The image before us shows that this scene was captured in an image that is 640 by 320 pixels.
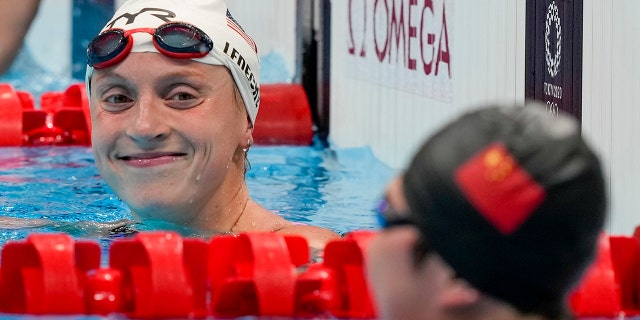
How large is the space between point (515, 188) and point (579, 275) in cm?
15

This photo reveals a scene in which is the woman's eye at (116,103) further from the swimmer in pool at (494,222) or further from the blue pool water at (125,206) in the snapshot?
the swimmer in pool at (494,222)

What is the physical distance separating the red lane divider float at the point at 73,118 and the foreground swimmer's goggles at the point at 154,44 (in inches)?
110

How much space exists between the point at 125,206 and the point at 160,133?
144 centimetres

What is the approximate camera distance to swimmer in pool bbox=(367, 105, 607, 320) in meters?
1.18

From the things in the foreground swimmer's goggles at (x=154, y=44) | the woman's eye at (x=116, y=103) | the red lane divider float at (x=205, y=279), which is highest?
the foreground swimmer's goggles at (x=154, y=44)

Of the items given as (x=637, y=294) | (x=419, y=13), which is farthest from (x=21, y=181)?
(x=637, y=294)

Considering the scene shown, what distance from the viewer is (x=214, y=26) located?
2957 mm

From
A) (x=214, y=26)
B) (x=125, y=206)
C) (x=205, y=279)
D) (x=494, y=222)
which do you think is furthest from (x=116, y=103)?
(x=494, y=222)

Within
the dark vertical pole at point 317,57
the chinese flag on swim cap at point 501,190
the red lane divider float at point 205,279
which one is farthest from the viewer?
the dark vertical pole at point 317,57

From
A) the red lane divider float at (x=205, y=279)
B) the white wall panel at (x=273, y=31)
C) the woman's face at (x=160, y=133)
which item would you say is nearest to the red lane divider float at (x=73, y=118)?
the white wall panel at (x=273, y=31)

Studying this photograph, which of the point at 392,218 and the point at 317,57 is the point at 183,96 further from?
the point at 317,57

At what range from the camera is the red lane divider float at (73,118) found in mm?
5520

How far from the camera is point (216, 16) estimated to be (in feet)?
9.89

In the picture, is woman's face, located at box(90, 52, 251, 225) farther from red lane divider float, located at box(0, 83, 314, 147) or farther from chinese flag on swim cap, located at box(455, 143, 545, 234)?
red lane divider float, located at box(0, 83, 314, 147)
